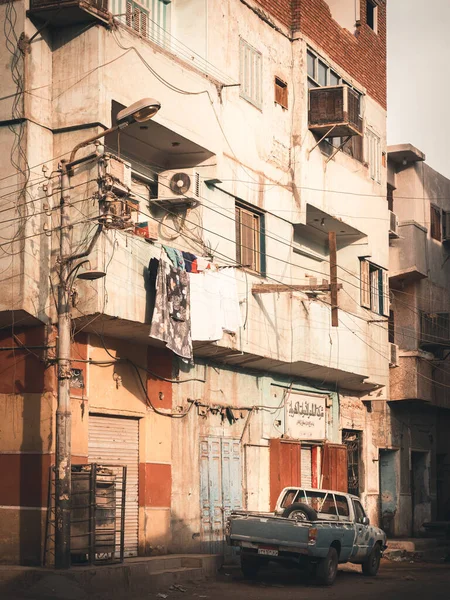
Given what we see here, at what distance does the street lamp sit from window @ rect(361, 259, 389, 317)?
43.8 ft

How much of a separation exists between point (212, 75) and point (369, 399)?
39.2ft

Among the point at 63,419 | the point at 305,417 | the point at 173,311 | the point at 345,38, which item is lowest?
the point at 63,419

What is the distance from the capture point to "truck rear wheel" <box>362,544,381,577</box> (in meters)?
22.4

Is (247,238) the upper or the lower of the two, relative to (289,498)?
upper

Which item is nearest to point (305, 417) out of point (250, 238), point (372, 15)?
point (250, 238)

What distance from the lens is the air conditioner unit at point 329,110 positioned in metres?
26.6

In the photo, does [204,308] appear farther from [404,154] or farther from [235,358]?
[404,154]

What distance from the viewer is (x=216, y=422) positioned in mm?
23484

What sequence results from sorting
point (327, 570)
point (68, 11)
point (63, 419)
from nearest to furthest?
1. point (63, 419)
2. point (68, 11)
3. point (327, 570)

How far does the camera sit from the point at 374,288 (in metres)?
30.6

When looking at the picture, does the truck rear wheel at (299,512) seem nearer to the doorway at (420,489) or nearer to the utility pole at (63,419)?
the utility pole at (63,419)

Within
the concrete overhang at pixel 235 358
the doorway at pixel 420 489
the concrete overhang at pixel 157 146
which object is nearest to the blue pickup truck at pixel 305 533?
the concrete overhang at pixel 235 358

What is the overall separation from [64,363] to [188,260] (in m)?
4.40

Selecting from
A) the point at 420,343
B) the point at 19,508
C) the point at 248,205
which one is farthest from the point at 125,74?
the point at 420,343
